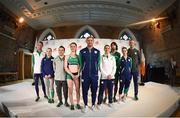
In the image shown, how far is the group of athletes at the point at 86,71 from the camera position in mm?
2477

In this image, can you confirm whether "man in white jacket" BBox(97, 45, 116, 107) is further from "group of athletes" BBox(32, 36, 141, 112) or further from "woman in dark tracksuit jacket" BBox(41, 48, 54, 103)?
"woman in dark tracksuit jacket" BBox(41, 48, 54, 103)

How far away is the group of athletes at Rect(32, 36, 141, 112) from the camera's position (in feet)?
8.13

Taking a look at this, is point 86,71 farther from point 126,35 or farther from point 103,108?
point 126,35

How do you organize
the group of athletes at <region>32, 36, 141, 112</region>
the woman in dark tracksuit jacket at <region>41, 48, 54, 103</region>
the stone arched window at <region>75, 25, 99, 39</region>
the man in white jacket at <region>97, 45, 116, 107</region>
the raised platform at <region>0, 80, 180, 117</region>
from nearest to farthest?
the stone arched window at <region>75, 25, 99, 39</region> < the raised platform at <region>0, 80, 180, 117</region> < the group of athletes at <region>32, 36, 141, 112</region> < the man in white jacket at <region>97, 45, 116, 107</region> < the woman in dark tracksuit jacket at <region>41, 48, 54, 103</region>

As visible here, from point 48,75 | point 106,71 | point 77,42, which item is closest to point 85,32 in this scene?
point 77,42

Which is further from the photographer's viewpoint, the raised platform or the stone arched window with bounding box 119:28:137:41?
the raised platform

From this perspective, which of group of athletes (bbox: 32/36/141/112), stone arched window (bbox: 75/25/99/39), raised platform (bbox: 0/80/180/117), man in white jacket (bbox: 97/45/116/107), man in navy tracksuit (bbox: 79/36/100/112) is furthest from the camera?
man in white jacket (bbox: 97/45/116/107)

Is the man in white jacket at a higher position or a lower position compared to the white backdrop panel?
lower

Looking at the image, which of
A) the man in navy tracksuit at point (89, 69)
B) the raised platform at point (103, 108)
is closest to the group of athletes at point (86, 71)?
the man in navy tracksuit at point (89, 69)

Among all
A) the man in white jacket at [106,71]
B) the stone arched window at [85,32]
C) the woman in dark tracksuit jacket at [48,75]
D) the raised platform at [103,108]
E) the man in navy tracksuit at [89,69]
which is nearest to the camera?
the stone arched window at [85,32]

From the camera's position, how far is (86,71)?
102 inches

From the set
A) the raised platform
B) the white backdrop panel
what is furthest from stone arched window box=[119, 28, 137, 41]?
the raised platform

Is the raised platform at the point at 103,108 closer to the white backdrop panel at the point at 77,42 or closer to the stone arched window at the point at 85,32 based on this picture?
the white backdrop panel at the point at 77,42

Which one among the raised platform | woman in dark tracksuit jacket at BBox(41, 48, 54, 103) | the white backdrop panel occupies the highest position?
the white backdrop panel
